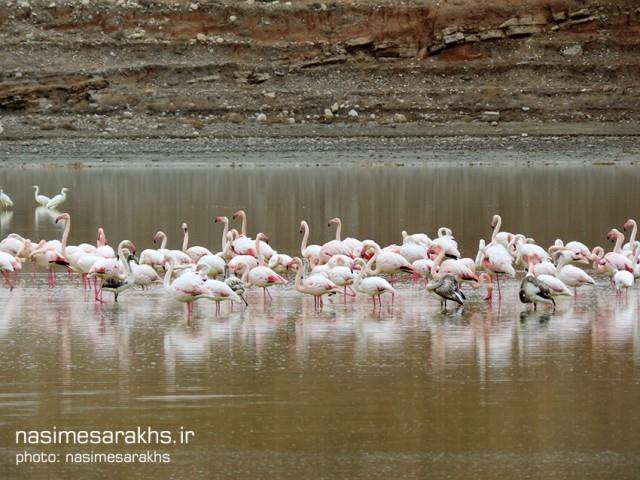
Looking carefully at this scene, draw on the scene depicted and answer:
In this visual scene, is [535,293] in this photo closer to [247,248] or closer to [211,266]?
[211,266]

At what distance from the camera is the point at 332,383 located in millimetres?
14062

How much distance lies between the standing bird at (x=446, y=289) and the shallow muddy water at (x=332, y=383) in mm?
228

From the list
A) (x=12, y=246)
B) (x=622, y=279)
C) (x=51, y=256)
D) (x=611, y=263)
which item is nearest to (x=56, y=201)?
(x=12, y=246)

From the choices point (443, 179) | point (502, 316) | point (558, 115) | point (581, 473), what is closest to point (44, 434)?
point (581, 473)

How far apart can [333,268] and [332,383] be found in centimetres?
551

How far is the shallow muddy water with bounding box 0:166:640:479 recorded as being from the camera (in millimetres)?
11547

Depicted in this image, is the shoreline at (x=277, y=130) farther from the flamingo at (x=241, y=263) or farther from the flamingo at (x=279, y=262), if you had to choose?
the flamingo at (x=241, y=263)

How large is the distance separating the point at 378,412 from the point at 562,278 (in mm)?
6763

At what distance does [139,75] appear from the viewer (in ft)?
206

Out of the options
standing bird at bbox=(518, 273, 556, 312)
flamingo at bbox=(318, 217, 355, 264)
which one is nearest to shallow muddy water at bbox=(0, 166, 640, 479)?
standing bird at bbox=(518, 273, 556, 312)

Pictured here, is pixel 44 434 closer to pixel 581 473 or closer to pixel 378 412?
pixel 378 412

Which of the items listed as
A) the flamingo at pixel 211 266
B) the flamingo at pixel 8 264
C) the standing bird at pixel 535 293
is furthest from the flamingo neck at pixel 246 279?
the standing bird at pixel 535 293

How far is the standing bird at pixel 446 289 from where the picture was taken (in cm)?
1833

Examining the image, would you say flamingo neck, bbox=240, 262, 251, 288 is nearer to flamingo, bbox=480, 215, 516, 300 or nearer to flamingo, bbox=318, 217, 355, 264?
flamingo, bbox=318, 217, 355, 264
